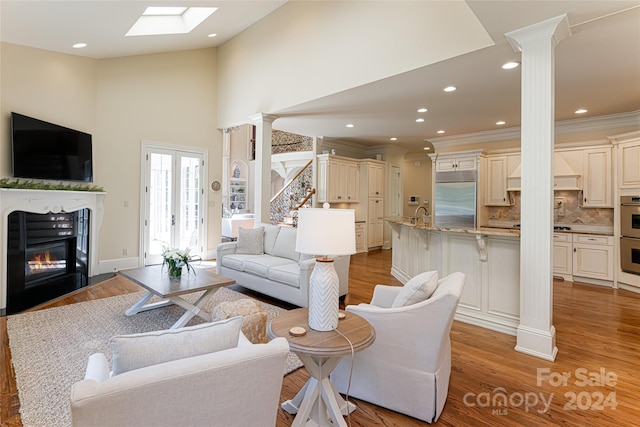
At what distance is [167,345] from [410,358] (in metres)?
1.46

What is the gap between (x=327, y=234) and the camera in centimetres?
182

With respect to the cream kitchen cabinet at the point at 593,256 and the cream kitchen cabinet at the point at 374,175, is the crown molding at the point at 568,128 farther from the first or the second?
the cream kitchen cabinet at the point at 593,256

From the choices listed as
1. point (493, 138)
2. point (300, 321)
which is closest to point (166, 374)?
point (300, 321)

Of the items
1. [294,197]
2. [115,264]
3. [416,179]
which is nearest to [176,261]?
[115,264]

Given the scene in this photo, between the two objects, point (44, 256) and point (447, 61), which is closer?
point (447, 61)

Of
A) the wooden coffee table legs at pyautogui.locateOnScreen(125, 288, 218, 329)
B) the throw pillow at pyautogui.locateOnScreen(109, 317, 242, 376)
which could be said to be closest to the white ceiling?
the throw pillow at pyautogui.locateOnScreen(109, 317, 242, 376)

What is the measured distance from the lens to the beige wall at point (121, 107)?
462 cm

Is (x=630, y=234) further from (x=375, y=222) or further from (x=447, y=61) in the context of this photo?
(x=375, y=222)

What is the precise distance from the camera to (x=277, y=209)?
30.7ft

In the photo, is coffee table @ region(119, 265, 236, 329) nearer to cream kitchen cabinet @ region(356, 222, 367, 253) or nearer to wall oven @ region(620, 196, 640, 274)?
cream kitchen cabinet @ region(356, 222, 367, 253)

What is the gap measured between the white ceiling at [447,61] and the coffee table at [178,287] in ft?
10.2

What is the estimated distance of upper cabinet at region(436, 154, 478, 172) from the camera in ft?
23.0

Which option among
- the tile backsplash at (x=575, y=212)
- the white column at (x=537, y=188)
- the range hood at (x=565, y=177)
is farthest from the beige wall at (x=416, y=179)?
the white column at (x=537, y=188)

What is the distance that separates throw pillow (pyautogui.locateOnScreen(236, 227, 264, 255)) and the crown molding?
5.12 meters
